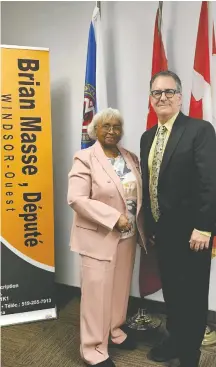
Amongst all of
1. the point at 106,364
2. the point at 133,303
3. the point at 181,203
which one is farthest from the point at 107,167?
the point at 133,303

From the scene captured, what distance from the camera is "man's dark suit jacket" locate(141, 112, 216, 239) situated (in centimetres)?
149

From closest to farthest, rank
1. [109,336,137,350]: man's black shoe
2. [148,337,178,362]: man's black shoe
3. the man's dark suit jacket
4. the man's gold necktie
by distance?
the man's dark suit jacket → the man's gold necktie → [148,337,178,362]: man's black shoe → [109,336,137,350]: man's black shoe

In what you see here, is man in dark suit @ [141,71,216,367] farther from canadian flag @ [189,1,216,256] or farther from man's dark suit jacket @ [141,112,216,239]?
canadian flag @ [189,1,216,256]

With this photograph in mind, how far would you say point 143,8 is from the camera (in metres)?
2.29

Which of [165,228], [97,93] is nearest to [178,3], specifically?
[97,93]

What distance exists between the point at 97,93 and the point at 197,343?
160 cm

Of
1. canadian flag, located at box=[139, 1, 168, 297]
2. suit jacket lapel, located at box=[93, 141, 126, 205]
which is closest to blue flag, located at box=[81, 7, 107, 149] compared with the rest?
canadian flag, located at box=[139, 1, 168, 297]

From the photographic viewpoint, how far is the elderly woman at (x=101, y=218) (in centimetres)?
174

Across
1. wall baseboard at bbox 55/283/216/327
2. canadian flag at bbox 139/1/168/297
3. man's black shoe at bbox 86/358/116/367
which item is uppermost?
canadian flag at bbox 139/1/168/297

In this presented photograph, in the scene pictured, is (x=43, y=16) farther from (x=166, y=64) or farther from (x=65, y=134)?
(x=166, y=64)

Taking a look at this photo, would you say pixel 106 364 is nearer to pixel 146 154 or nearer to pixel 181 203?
pixel 181 203

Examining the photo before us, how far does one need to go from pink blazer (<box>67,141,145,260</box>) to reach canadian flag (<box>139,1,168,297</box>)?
0.42m

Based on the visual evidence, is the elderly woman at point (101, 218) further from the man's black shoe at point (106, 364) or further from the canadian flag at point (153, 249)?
the canadian flag at point (153, 249)

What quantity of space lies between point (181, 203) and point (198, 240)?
187 mm
